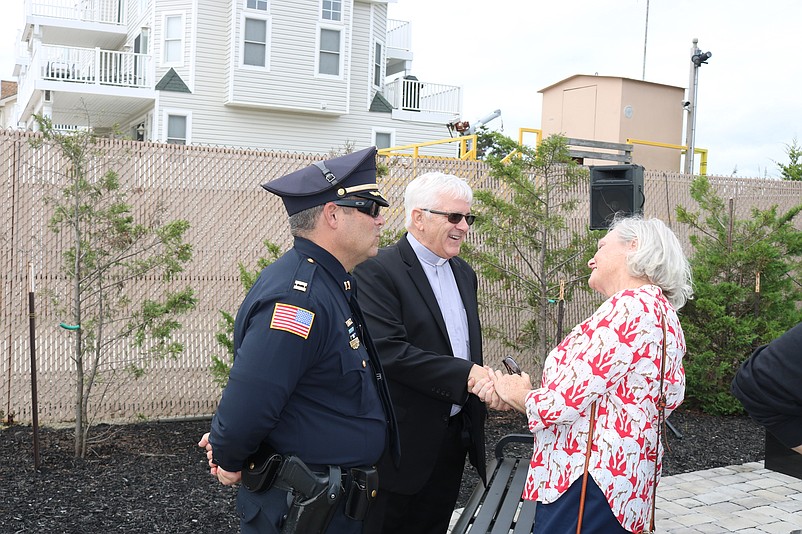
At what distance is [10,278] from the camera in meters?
7.13

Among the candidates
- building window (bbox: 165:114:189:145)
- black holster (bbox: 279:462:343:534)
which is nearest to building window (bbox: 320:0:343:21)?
building window (bbox: 165:114:189:145)

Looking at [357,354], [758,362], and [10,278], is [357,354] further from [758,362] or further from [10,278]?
[10,278]

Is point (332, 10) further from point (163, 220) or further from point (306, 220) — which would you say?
point (306, 220)

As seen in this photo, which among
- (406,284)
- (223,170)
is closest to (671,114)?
(223,170)

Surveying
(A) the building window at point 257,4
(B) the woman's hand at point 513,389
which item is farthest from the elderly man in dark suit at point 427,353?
(A) the building window at point 257,4

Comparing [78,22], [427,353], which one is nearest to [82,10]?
[78,22]

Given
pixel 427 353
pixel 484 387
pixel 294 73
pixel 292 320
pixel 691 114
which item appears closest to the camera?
pixel 292 320

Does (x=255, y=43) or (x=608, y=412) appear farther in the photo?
(x=255, y=43)

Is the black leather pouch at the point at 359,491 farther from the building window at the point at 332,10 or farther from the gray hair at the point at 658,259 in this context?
the building window at the point at 332,10

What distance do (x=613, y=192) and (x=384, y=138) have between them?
61.9ft

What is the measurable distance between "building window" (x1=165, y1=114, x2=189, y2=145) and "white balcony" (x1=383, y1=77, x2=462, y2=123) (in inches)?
260

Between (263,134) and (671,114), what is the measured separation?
12001 millimetres

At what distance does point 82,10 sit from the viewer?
2711 cm

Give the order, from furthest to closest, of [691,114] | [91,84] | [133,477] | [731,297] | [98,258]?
[91,84]
[691,114]
[731,297]
[98,258]
[133,477]
